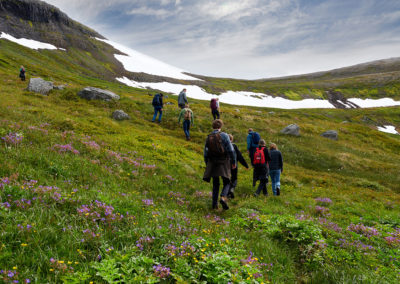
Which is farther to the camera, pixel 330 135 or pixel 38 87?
pixel 330 135

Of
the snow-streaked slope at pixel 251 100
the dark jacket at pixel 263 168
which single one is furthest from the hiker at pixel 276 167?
the snow-streaked slope at pixel 251 100

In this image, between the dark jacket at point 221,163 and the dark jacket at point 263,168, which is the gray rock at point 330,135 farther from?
the dark jacket at point 221,163

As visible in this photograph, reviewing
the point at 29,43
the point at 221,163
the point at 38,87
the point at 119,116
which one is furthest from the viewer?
the point at 29,43

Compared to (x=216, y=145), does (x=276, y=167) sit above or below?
below

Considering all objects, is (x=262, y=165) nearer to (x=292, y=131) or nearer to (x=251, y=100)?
(x=292, y=131)

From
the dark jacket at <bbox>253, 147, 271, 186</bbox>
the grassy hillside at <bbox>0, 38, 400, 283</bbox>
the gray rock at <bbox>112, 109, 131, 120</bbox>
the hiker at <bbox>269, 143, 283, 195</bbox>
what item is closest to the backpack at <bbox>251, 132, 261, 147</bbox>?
the hiker at <bbox>269, 143, 283, 195</bbox>

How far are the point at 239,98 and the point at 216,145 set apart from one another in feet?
434

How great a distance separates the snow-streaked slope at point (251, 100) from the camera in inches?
4656

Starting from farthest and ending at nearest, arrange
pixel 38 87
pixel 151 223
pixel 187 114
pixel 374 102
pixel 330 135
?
pixel 374 102 → pixel 330 135 → pixel 38 87 → pixel 187 114 → pixel 151 223

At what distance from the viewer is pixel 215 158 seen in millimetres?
8703

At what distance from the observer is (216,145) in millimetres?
8508

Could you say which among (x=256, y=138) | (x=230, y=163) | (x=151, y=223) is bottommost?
(x=151, y=223)

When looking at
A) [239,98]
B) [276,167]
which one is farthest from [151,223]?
[239,98]

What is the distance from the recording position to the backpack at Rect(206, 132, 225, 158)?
8.49m
